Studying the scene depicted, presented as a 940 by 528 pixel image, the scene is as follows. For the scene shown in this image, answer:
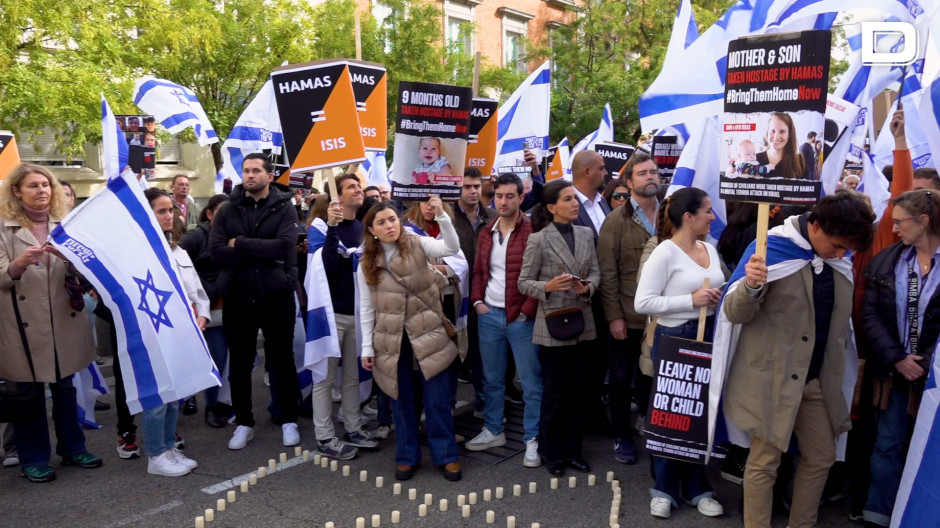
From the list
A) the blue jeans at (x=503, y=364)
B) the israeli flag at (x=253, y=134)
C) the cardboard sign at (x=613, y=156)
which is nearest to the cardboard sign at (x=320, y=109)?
the blue jeans at (x=503, y=364)

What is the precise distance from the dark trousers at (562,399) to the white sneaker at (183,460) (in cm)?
247

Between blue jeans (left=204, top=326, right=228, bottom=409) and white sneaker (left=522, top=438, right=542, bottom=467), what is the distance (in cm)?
279

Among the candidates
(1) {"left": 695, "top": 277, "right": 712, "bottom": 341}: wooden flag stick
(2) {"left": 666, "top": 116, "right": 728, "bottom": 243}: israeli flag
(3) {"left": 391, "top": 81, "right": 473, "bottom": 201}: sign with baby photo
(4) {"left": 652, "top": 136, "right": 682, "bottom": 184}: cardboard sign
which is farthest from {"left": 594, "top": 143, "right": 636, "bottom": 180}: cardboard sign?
(1) {"left": 695, "top": 277, "right": 712, "bottom": 341}: wooden flag stick

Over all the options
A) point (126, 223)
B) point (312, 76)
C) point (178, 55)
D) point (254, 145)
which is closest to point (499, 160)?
point (254, 145)

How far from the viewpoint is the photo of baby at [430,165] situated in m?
5.84

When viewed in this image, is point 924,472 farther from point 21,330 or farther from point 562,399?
point 21,330

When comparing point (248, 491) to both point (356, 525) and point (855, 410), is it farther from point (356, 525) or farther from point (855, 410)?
point (855, 410)

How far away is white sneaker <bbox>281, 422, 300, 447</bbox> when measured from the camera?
20.8ft

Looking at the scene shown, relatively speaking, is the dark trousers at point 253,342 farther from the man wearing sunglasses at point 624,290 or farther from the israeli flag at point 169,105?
the israeli flag at point 169,105

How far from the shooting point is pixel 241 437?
6.31 metres

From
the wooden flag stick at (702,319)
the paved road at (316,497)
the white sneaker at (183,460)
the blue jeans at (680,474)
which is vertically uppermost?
the wooden flag stick at (702,319)

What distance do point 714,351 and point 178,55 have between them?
13.0 m

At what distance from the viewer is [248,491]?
5414 millimetres

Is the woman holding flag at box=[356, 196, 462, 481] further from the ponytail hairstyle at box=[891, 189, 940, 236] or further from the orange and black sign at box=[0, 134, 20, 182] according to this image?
the orange and black sign at box=[0, 134, 20, 182]
